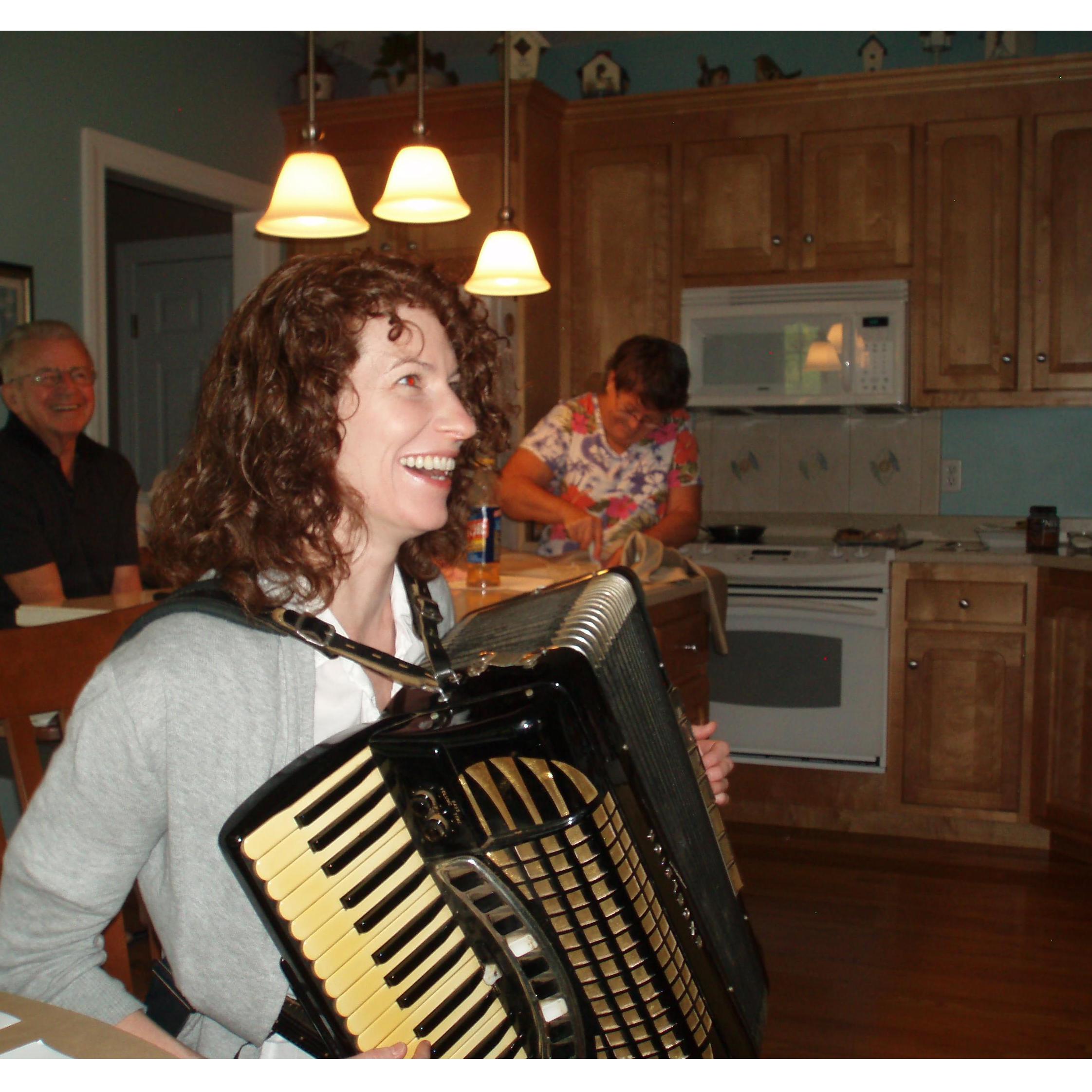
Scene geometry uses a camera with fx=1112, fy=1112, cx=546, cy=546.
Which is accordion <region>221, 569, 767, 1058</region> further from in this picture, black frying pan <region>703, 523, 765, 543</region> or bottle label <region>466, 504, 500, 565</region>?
black frying pan <region>703, 523, 765, 543</region>

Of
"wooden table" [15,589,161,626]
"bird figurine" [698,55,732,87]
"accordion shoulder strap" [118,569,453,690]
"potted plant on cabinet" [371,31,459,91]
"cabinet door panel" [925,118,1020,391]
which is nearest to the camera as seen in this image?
"accordion shoulder strap" [118,569,453,690]

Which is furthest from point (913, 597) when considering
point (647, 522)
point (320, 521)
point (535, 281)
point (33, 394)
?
point (320, 521)

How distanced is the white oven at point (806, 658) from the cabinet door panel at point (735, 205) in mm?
1023

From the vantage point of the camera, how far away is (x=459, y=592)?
2219 millimetres

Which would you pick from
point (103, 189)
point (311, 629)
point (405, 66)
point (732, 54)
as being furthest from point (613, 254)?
point (311, 629)

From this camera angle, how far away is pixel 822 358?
3.66 m

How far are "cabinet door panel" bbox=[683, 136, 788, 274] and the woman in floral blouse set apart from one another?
92cm

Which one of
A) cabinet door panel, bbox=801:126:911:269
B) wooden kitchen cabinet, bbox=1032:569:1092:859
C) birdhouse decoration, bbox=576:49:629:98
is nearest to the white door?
birdhouse decoration, bbox=576:49:629:98

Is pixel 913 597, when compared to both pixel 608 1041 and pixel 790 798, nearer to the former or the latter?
pixel 790 798

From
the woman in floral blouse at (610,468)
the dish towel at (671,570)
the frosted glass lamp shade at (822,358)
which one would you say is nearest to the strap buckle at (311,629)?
the dish towel at (671,570)

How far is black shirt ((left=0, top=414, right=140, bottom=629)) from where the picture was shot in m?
2.35

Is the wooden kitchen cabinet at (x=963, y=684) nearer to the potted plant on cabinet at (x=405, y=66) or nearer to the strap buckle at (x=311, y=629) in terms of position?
the potted plant on cabinet at (x=405, y=66)
